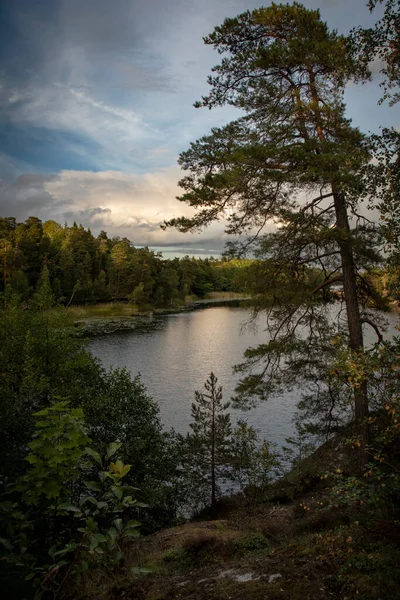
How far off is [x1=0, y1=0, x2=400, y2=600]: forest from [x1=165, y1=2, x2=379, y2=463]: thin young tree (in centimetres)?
5

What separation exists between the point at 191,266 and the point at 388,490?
10912 centimetres

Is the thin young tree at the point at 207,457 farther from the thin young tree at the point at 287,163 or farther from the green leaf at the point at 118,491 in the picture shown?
the green leaf at the point at 118,491

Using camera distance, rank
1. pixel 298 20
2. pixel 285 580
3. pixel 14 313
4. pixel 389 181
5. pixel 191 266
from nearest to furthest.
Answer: pixel 285 580 < pixel 389 181 < pixel 298 20 < pixel 14 313 < pixel 191 266

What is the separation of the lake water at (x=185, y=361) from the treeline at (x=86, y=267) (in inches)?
809

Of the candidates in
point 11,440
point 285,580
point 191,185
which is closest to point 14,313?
point 11,440

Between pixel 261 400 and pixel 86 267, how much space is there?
7626cm

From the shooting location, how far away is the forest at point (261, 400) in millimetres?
3711

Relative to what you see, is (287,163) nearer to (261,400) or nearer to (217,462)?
(261,400)

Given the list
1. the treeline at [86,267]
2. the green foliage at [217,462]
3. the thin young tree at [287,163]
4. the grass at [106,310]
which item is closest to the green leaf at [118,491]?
the thin young tree at [287,163]

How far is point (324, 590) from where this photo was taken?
418 centimetres

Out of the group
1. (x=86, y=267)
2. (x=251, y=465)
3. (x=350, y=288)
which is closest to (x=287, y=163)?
(x=350, y=288)

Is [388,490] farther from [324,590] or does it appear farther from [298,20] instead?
[298,20]

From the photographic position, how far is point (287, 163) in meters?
9.54

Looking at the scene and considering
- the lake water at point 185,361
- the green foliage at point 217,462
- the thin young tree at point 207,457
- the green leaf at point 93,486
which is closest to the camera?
the green leaf at point 93,486
